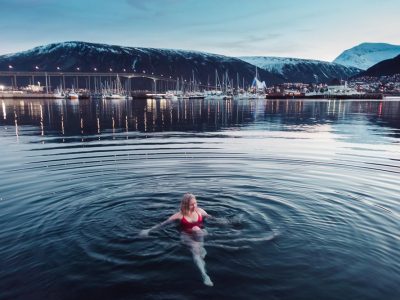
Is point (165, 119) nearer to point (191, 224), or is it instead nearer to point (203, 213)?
point (203, 213)

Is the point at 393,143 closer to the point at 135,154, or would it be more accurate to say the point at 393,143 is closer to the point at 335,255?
the point at 135,154

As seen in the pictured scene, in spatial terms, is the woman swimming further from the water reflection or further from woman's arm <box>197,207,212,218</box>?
the water reflection

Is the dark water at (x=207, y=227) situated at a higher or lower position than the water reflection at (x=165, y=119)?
lower

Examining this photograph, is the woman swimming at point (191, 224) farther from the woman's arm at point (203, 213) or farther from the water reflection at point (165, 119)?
the water reflection at point (165, 119)

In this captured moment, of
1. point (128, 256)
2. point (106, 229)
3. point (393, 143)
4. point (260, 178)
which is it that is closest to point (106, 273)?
point (128, 256)

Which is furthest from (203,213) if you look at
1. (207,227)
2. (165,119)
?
(165,119)

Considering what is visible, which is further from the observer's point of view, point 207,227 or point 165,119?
point 165,119

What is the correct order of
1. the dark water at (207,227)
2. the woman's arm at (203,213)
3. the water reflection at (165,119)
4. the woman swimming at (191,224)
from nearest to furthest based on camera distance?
the dark water at (207,227)
the woman swimming at (191,224)
the woman's arm at (203,213)
the water reflection at (165,119)

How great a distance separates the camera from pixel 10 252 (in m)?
9.39

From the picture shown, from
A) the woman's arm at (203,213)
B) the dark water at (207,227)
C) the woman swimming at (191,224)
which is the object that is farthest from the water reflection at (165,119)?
the woman swimming at (191,224)

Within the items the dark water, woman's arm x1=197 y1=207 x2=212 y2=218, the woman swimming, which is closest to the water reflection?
the dark water

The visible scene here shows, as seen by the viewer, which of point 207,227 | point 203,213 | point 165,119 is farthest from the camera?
point 165,119

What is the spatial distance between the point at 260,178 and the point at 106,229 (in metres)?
8.93

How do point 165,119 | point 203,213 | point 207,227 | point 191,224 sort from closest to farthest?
point 191,224, point 207,227, point 203,213, point 165,119
